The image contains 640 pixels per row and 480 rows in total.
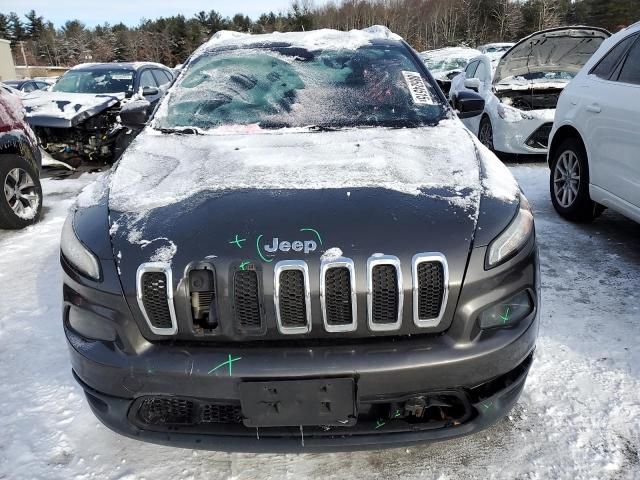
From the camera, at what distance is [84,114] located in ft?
25.2

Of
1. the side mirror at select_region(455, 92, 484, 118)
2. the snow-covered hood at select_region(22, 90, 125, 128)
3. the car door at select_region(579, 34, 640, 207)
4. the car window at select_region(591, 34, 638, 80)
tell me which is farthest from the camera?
the snow-covered hood at select_region(22, 90, 125, 128)

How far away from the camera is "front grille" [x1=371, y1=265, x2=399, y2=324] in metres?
1.64

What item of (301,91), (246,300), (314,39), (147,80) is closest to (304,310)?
(246,300)

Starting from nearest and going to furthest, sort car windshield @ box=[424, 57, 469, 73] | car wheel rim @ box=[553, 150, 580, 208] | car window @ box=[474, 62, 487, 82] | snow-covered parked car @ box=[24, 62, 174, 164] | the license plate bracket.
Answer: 1. the license plate bracket
2. car wheel rim @ box=[553, 150, 580, 208]
3. snow-covered parked car @ box=[24, 62, 174, 164]
4. car window @ box=[474, 62, 487, 82]
5. car windshield @ box=[424, 57, 469, 73]

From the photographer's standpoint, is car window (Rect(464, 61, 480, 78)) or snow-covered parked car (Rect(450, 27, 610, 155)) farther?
car window (Rect(464, 61, 480, 78))

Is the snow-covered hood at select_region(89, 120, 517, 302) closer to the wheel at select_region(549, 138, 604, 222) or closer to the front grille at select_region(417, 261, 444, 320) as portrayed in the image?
the front grille at select_region(417, 261, 444, 320)

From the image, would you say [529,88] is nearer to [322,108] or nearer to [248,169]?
[322,108]

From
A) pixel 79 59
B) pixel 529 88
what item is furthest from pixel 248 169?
pixel 79 59

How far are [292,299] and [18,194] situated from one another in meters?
4.71

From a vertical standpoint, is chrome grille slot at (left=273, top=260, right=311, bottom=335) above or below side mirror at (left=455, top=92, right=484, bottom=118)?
below

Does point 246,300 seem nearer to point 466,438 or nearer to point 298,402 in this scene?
point 298,402

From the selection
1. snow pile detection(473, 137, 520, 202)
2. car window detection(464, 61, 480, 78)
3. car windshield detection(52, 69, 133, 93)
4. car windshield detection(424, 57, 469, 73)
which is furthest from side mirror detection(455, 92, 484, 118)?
car windshield detection(424, 57, 469, 73)

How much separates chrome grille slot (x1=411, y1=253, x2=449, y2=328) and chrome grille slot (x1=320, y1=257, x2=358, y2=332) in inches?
8.2

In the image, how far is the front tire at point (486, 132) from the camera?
7160 mm
